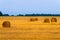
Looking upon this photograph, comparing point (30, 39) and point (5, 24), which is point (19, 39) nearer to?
point (30, 39)

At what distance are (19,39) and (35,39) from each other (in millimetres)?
399

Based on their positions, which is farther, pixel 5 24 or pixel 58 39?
pixel 5 24

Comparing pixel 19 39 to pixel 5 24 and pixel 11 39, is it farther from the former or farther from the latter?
pixel 5 24

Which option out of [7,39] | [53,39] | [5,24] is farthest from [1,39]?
[5,24]

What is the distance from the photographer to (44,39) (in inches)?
294

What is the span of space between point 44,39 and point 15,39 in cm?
72

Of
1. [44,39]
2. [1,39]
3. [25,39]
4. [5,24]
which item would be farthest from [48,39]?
[5,24]

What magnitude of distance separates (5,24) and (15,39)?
20.6 feet

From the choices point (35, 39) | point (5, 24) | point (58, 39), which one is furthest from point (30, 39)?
point (5, 24)

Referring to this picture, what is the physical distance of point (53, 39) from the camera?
7.53 m

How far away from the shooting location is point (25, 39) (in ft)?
24.8

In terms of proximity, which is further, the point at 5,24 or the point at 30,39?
the point at 5,24

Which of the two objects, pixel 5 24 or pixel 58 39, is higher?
pixel 58 39

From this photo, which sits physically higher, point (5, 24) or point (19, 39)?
point (19, 39)
